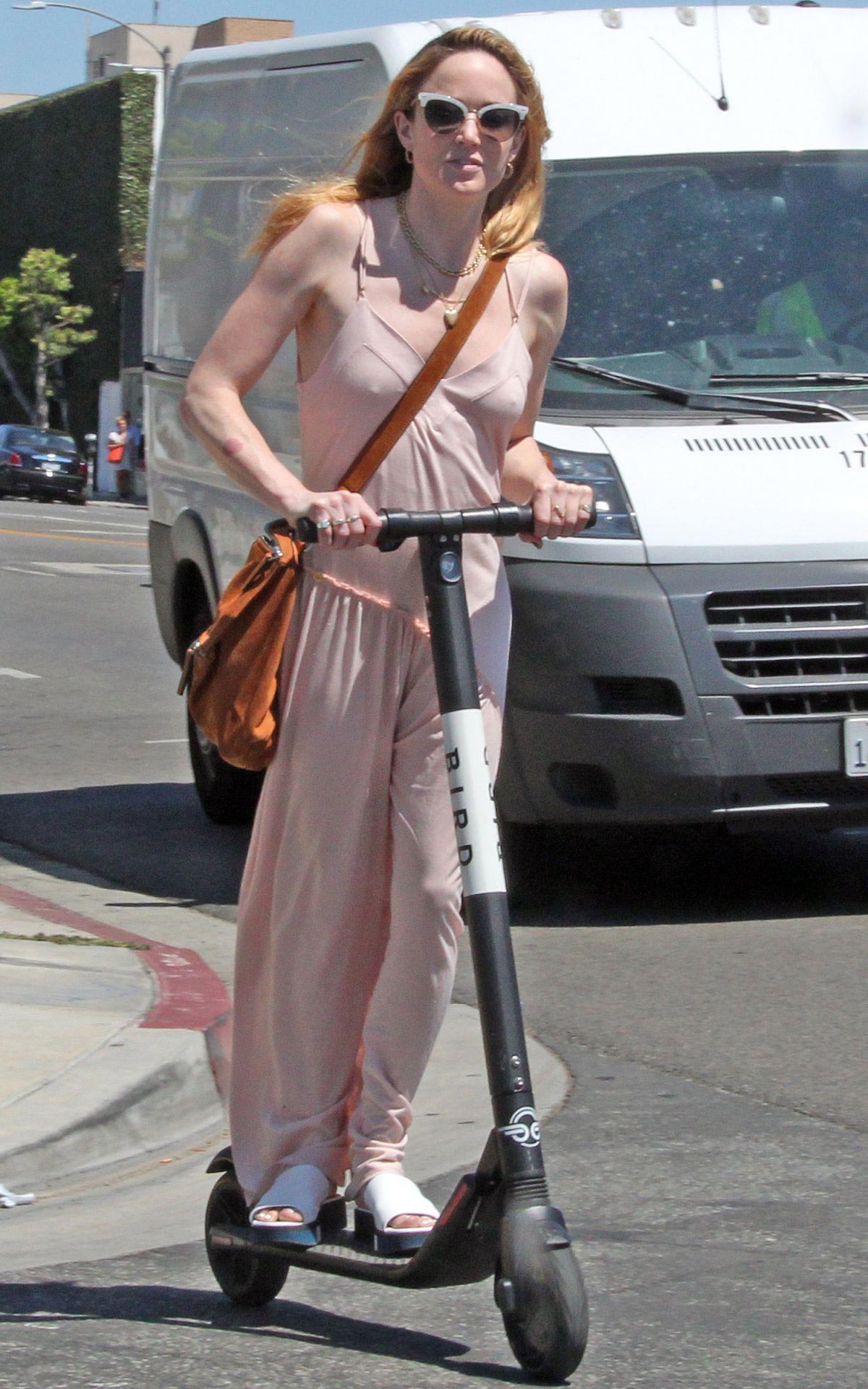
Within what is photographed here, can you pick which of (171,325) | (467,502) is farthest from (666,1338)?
(171,325)

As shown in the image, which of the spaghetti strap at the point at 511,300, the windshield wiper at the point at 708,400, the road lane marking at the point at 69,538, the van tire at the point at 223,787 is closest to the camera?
the spaghetti strap at the point at 511,300

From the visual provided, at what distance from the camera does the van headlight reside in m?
6.80

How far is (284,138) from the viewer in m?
8.38

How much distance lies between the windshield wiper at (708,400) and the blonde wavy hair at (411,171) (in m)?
3.45

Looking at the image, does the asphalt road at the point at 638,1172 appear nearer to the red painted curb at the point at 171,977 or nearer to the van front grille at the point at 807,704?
the red painted curb at the point at 171,977

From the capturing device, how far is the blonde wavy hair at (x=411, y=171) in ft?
11.7

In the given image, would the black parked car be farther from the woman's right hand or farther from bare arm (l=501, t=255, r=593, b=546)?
the woman's right hand

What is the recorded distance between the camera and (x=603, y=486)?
6.86 meters

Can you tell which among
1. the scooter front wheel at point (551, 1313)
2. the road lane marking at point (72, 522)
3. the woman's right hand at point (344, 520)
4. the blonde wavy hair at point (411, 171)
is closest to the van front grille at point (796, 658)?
the blonde wavy hair at point (411, 171)

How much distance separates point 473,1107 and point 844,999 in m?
1.33

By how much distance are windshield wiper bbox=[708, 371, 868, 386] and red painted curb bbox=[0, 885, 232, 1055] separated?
2432mm

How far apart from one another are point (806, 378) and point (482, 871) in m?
4.35

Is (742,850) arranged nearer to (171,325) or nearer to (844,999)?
(844,999)

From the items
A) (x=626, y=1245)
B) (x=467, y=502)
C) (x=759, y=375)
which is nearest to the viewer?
(x=467, y=502)
